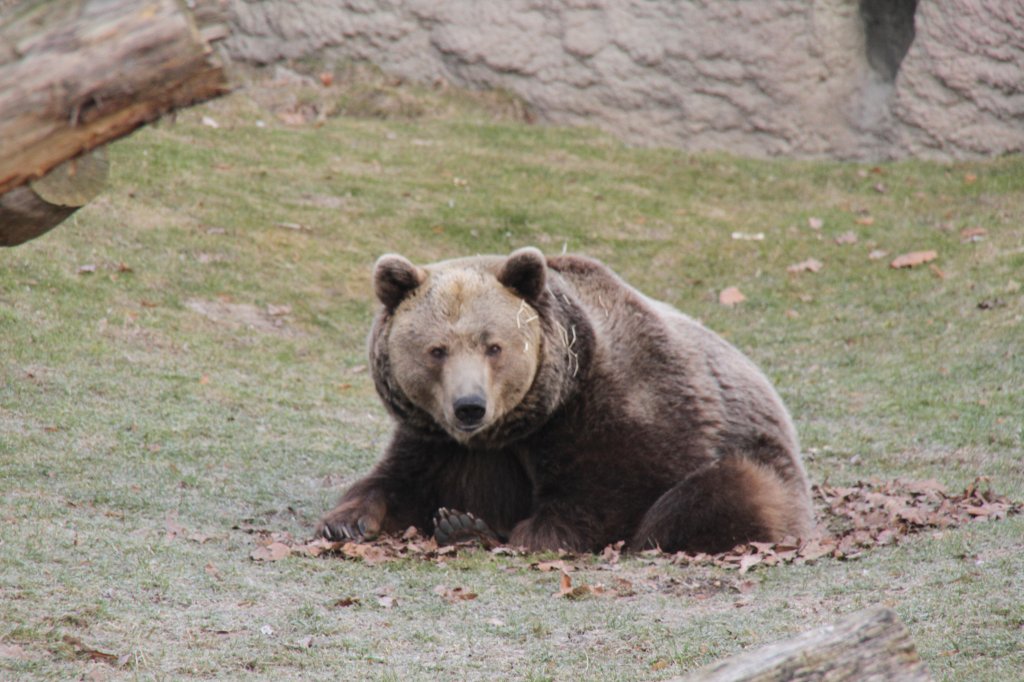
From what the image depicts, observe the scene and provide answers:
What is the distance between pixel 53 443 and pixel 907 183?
11473mm

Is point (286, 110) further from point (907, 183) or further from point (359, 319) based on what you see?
point (907, 183)

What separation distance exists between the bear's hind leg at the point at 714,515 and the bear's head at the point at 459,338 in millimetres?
946

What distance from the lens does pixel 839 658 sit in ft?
10.3

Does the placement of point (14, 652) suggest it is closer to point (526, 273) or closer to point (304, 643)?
point (304, 643)

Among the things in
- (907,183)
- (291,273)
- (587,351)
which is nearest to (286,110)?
(291,273)

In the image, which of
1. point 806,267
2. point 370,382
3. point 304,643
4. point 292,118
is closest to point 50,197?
point 304,643

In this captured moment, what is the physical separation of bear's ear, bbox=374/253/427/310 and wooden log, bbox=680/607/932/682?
13.2 feet

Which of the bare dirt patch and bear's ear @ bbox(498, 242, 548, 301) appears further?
the bare dirt patch

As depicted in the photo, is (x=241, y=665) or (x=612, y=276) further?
(x=612, y=276)

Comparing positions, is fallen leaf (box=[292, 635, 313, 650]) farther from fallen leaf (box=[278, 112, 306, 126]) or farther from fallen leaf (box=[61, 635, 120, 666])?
fallen leaf (box=[278, 112, 306, 126])

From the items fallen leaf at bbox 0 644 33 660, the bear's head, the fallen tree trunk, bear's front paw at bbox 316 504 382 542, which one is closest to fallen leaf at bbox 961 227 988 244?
the bear's head

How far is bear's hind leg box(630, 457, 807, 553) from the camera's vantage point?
659 cm

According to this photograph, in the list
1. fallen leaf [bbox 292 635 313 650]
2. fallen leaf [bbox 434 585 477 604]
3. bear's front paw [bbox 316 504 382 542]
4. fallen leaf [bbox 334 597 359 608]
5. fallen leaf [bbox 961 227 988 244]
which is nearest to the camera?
fallen leaf [bbox 292 635 313 650]

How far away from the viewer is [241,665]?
4711mm
